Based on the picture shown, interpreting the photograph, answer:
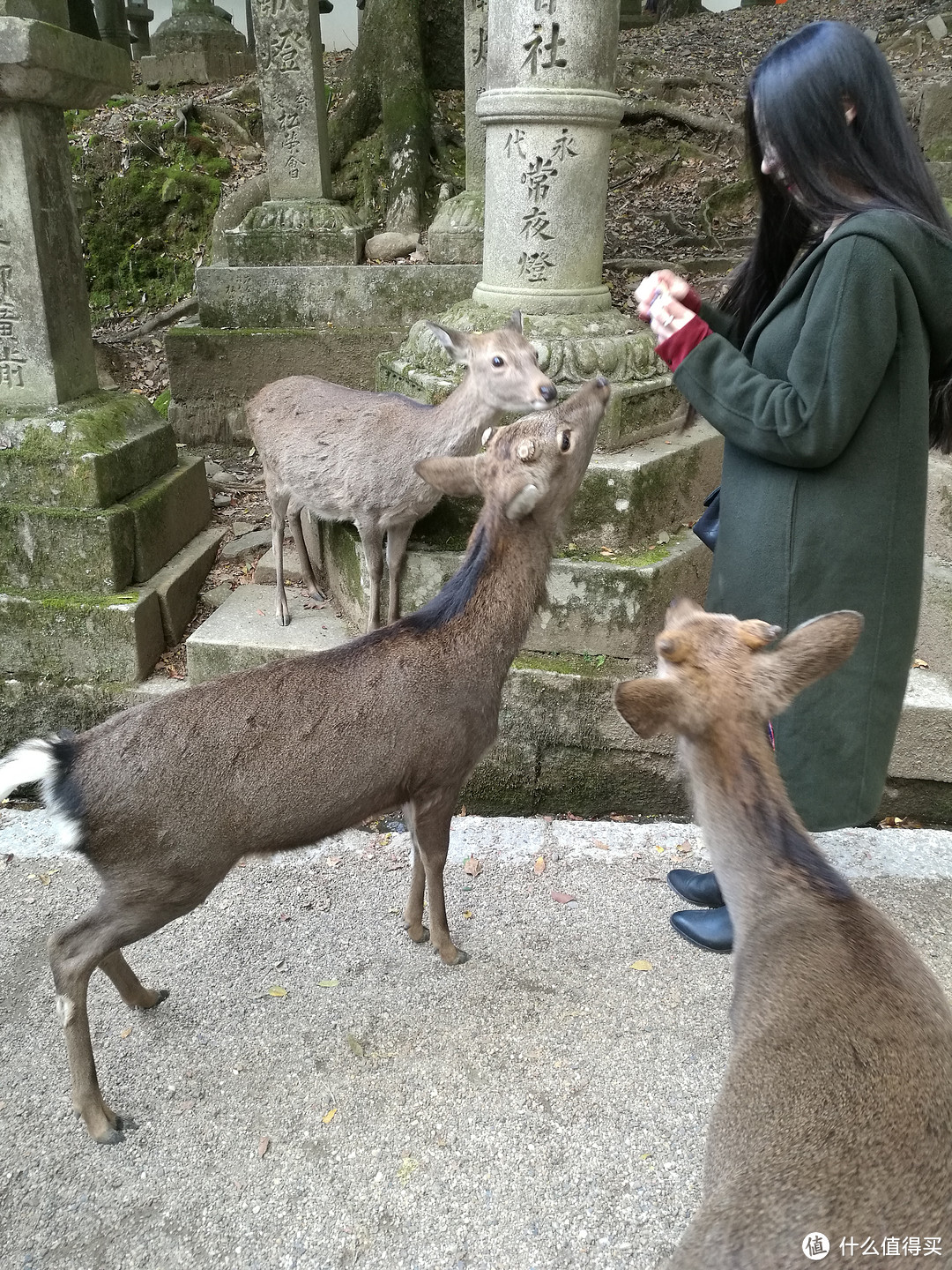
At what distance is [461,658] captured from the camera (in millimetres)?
2605

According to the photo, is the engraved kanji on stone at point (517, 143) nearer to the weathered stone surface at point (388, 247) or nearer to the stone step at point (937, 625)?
the stone step at point (937, 625)

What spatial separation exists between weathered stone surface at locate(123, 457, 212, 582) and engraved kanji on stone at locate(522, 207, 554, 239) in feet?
7.22

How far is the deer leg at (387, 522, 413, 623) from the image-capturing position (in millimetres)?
3951

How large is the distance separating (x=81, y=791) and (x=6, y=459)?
261 cm

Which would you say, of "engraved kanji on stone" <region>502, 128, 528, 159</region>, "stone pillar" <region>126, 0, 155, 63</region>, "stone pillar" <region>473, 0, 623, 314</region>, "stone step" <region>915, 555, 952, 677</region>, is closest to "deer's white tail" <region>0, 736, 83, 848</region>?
"stone pillar" <region>473, 0, 623, 314</region>

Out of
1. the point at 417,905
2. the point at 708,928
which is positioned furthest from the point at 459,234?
the point at 708,928

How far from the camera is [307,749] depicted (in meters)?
2.38

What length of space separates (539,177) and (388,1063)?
3.57 metres

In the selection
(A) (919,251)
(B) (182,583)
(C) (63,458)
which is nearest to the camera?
(A) (919,251)

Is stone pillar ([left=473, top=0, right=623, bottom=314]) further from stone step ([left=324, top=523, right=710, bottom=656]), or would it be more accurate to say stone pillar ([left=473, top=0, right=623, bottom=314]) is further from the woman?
the woman

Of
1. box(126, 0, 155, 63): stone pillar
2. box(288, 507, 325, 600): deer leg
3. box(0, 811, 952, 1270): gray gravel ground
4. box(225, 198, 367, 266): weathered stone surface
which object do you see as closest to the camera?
box(0, 811, 952, 1270): gray gravel ground

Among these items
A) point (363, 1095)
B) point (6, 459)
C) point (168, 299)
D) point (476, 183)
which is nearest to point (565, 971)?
point (363, 1095)

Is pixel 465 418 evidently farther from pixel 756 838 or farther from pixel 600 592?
pixel 756 838

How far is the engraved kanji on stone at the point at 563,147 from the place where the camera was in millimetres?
3943
